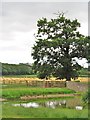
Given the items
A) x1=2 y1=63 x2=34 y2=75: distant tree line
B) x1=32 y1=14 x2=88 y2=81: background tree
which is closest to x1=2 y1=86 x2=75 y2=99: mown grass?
x1=32 y1=14 x2=88 y2=81: background tree

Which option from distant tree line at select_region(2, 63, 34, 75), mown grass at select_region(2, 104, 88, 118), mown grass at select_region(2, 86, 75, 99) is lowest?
mown grass at select_region(2, 104, 88, 118)

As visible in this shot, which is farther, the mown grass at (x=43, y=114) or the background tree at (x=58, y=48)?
the background tree at (x=58, y=48)

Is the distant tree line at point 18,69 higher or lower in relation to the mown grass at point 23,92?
higher

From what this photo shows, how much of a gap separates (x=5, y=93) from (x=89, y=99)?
15459mm

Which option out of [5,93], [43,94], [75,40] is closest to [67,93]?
[43,94]

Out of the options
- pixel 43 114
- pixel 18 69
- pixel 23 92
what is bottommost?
pixel 43 114

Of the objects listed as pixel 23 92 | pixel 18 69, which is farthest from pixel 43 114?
pixel 18 69

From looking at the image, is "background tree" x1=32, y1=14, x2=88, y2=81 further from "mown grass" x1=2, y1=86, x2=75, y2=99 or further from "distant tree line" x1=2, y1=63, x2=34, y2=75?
"distant tree line" x1=2, y1=63, x2=34, y2=75

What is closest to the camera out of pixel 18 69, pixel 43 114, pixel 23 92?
pixel 43 114

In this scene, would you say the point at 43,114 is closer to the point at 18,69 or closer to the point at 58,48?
the point at 58,48

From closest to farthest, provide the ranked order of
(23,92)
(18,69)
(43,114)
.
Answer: (43,114) < (23,92) < (18,69)

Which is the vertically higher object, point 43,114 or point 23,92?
point 23,92

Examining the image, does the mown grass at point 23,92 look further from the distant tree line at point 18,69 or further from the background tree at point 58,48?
the distant tree line at point 18,69

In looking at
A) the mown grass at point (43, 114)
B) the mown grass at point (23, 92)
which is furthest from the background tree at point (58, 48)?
the mown grass at point (43, 114)
